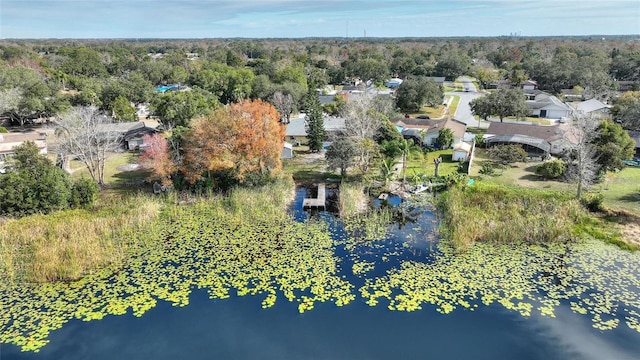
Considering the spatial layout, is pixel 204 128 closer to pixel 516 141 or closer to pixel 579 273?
pixel 579 273

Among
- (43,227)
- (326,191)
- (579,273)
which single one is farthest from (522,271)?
(43,227)

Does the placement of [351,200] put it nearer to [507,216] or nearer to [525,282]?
[507,216]

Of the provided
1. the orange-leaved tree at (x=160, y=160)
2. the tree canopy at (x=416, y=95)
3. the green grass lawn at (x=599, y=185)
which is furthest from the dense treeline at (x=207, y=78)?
the green grass lawn at (x=599, y=185)

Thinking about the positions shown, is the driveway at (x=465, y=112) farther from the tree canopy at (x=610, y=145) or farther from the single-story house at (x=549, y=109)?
the tree canopy at (x=610, y=145)

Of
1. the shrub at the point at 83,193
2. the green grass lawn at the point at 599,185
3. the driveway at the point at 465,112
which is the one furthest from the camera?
the driveway at the point at 465,112

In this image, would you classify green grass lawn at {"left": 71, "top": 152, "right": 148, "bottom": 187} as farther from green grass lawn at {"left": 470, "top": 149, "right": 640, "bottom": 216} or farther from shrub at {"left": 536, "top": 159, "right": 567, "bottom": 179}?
shrub at {"left": 536, "top": 159, "right": 567, "bottom": 179}

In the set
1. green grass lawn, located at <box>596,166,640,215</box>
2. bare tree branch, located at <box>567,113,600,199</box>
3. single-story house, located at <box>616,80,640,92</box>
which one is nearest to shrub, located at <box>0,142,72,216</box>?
bare tree branch, located at <box>567,113,600,199</box>
